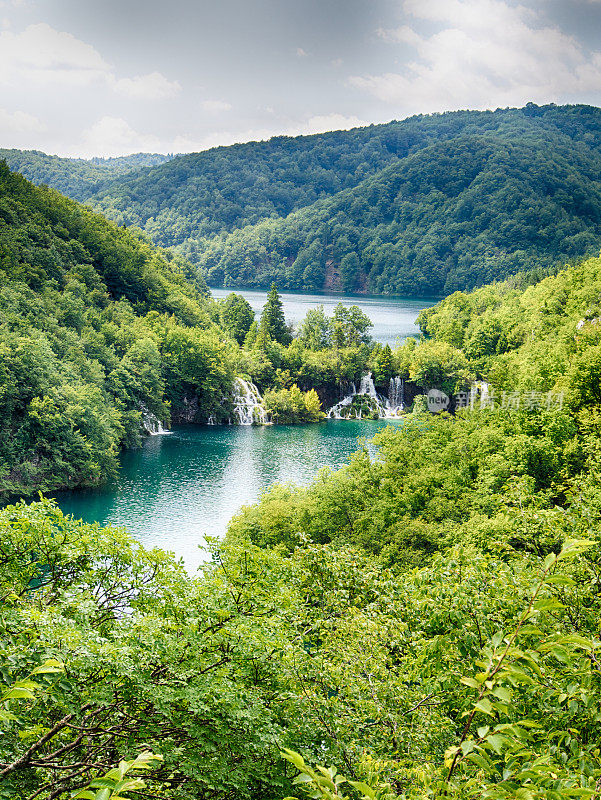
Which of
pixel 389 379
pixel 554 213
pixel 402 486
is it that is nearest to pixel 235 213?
pixel 554 213

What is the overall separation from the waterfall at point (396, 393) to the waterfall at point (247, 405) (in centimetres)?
1337

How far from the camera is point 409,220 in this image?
6275 inches

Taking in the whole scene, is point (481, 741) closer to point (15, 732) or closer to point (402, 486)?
point (15, 732)

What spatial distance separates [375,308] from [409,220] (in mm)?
56004

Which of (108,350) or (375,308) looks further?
(375,308)

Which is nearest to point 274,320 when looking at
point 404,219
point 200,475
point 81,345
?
point 81,345

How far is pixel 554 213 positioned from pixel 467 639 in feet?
443

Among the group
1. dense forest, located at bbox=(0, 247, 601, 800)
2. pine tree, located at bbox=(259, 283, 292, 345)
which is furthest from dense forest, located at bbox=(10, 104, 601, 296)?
dense forest, located at bbox=(0, 247, 601, 800)

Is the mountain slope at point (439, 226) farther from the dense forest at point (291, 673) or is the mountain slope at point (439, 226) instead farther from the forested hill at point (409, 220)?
the dense forest at point (291, 673)

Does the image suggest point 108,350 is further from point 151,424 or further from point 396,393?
point 396,393

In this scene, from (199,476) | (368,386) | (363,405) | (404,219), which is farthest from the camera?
(404,219)

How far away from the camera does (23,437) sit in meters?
32.8

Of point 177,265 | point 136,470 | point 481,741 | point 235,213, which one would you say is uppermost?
point 235,213

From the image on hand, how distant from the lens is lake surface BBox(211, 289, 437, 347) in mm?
Result: 85000
